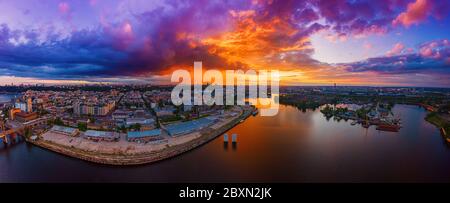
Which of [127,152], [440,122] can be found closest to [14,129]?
[127,152]

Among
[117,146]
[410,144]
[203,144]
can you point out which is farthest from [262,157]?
[410,144]

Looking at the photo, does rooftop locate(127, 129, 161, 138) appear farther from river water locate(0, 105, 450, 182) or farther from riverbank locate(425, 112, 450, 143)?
riverbank locate(425, 112, 450, 143)

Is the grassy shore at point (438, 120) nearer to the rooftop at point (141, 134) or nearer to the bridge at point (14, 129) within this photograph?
the rooftop at point (141, 134)

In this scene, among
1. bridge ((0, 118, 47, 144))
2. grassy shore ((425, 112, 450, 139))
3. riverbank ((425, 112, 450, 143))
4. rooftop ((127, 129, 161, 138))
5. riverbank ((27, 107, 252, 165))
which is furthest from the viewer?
grassy shore ((425, 112, 450, 139))

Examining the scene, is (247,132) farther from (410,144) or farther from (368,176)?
(410,144)

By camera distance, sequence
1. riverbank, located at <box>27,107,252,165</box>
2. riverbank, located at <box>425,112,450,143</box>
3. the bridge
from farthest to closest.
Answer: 1. riverbank, located at <box>425,112,450,143</box>
2. the bridge
3. riverbank, located at <box>27,107,252,165</box>

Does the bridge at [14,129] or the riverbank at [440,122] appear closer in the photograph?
the bridge at [14,129]

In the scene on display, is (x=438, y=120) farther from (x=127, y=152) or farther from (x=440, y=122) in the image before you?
(x=127, y=152)

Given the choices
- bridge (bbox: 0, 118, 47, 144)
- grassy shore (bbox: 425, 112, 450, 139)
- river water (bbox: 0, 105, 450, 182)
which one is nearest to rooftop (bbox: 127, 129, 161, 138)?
river water (bbox: 0, 105, 450, 182)

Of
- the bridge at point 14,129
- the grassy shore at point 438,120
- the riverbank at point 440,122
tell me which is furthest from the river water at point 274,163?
the grassy shore at point 438,120
